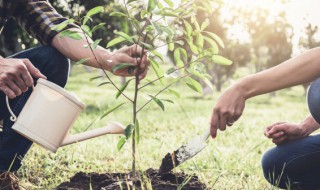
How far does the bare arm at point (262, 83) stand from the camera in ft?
5.63

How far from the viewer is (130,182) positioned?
6.40ft

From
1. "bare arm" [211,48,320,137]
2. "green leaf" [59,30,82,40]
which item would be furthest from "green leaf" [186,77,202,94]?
"green leaf" [59,30,82,40]

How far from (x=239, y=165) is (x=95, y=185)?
1.46m

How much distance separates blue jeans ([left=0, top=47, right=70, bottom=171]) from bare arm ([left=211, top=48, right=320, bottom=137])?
107cm

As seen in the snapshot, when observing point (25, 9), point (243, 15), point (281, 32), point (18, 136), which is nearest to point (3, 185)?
point (18, 136)

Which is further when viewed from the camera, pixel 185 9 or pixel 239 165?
pixel 239 165

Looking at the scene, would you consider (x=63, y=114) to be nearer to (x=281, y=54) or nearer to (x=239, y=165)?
(x=239, y=165)

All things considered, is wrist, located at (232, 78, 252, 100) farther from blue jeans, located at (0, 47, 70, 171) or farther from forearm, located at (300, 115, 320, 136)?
blue jeans, located at (0, 47, 70, 171)

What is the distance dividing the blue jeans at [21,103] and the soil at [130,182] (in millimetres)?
362

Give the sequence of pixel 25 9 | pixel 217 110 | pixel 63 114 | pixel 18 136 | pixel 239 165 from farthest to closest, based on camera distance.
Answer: pixel 239 165
pixel 25 9
pixel 18 136
pixel 63 114
pixel 217 110

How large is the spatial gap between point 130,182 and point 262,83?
0.78 meters

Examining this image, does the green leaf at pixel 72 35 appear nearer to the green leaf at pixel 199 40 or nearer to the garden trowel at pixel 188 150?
the green leaf at pixel 199 40

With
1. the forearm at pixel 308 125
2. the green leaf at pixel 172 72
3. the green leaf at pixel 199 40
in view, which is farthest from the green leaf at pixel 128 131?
the forearm at pixel 308 125

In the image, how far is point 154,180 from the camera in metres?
2.12
